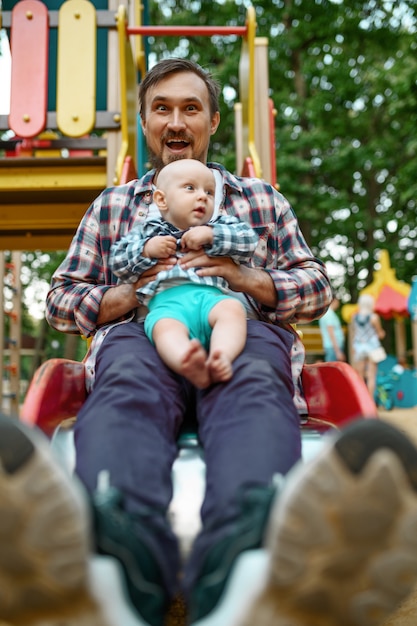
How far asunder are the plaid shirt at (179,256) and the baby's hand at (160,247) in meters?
0.01

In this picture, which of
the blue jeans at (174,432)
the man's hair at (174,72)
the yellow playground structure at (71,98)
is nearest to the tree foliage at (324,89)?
the yellow playground structure at (71,98)

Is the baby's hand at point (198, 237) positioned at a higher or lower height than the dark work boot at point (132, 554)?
higher

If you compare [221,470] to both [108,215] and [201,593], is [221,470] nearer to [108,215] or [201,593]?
[201,593]

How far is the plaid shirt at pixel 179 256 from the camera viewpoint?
135 cm

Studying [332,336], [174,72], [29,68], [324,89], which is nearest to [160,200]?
[174,72]

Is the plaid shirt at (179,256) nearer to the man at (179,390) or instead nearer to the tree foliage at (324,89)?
the man at (179,390)

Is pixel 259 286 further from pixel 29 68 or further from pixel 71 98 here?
pixel 29 68

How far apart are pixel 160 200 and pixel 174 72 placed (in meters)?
0.41

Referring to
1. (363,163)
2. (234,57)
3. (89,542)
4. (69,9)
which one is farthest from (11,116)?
(363,163)

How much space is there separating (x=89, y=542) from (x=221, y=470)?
0.86ft

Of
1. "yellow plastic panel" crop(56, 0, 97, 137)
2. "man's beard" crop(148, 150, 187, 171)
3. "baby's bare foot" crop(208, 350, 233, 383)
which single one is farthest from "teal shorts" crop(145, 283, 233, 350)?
"yellow plastic panel" crop(56, 0, 97, 137)

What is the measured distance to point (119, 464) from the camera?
932 millimetres

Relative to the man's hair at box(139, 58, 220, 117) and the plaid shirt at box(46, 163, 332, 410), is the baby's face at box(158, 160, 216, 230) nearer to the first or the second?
the plaid shirt at box(46, 163, 332, 410)

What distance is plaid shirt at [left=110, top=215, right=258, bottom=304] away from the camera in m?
1.35
